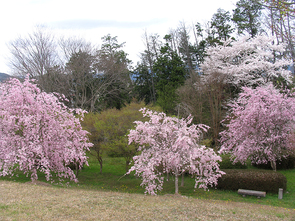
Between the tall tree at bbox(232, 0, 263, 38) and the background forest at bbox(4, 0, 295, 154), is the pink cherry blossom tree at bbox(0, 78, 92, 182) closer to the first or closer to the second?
the background forest at bbox(4, 0, 295, 154)

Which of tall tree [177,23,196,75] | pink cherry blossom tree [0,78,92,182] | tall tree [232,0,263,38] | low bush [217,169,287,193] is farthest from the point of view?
tall tree [177,23,196,75]

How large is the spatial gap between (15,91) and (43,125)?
1758 mm

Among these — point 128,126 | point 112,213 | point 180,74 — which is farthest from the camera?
point 180,74

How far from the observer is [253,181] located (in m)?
12.2

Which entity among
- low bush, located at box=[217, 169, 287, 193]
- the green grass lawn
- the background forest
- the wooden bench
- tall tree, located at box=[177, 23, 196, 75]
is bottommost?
the green grass lawn

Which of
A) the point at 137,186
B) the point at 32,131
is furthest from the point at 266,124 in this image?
the point at 32,131

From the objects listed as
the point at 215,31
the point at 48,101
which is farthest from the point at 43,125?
the point at 215,31

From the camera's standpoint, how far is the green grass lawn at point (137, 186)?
11.1 meters

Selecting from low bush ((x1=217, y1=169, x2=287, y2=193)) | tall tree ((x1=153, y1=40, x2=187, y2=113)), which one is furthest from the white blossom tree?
low bush ((x1=217, y1=169, x2=287, y2=193))

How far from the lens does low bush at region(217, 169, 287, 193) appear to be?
11914 millimetres

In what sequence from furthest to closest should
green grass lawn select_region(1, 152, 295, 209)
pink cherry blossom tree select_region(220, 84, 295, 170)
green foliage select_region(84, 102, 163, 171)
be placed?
1. green foliage select_region(84, 102, 163, 171)
2. pink cherry blossom tree select_region(220, 84, 295, 170)
3. green grass lawn select_region(1, 152, 295, 209)

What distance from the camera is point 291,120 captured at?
12398 millimetres

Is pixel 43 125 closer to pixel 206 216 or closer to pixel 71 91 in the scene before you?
pixel 206 216

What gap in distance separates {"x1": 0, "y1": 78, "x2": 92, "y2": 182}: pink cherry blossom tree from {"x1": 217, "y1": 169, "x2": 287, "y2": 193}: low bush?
293 inches
